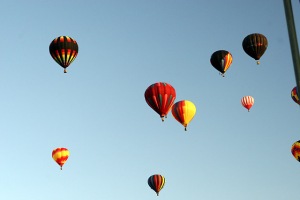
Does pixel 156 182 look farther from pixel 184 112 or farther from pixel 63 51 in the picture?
pixel 63 51

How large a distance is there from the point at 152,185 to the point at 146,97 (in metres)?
A: 27.6

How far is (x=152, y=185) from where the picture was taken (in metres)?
77.4

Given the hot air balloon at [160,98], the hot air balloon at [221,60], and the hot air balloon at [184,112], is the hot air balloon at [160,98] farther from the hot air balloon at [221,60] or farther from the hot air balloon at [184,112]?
the hot air balloon at [221,60]

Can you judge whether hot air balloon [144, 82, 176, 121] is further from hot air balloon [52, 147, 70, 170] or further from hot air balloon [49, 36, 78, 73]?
hot air balloon [52, 147, 70, 170]

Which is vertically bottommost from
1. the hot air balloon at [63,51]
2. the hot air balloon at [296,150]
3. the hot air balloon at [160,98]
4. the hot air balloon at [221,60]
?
the hot air balloon at [296,150]

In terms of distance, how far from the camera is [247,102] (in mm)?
77812

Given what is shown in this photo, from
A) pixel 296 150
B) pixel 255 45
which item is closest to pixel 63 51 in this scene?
pixel 255 45

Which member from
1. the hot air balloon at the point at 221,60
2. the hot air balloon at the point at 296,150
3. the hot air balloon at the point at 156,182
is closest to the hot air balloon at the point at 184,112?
the hot air balloon at the point at 221,60

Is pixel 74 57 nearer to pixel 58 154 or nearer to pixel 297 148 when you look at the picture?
pixel 58 154

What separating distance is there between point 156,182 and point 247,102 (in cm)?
1820

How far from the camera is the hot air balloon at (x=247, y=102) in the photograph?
77188 millimetres

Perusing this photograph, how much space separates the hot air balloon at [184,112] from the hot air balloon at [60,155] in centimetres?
2317

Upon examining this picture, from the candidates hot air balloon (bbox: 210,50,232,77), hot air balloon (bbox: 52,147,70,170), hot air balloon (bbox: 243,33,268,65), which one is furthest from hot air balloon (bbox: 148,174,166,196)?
hot air balloon (bbox: 243,33,268,65)

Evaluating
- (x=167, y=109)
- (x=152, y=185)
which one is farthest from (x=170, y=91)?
(x=152, y=185)
